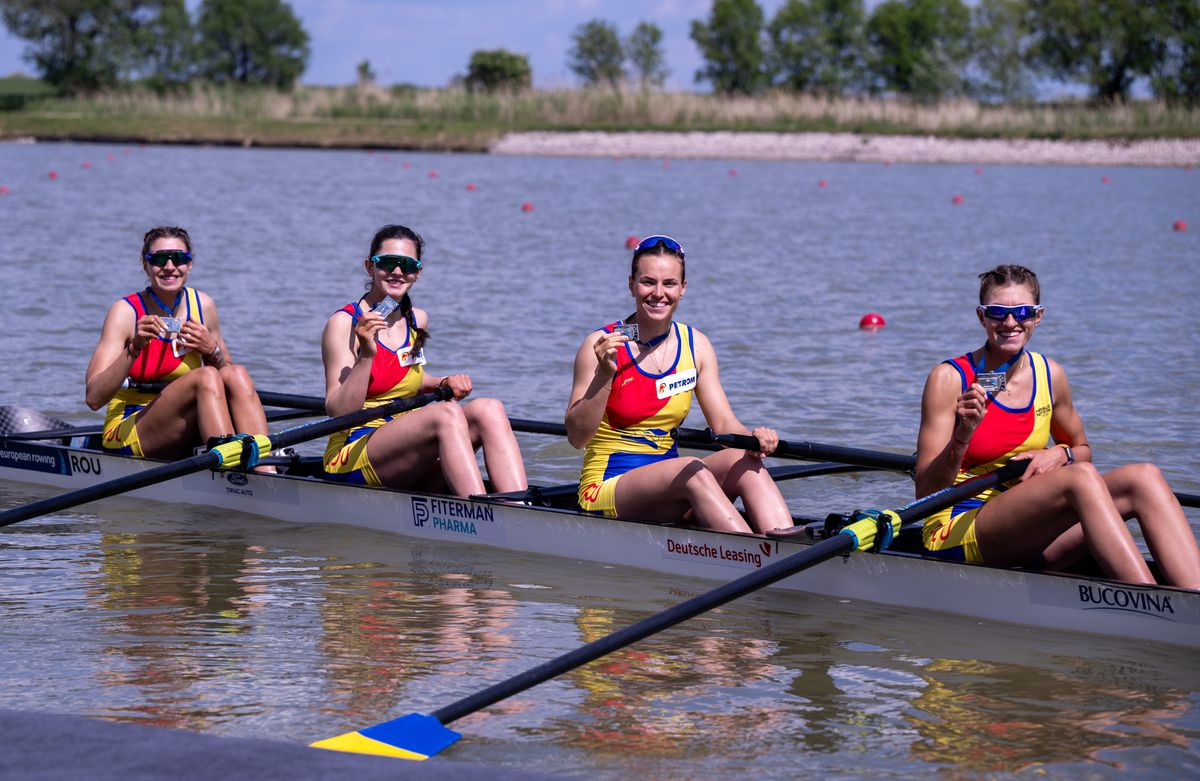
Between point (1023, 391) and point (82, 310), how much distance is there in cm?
1160

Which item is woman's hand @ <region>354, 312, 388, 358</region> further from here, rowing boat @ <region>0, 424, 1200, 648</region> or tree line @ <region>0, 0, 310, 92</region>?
tree line @ <region>0, 0, 310, 92</region>

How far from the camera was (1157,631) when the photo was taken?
5809 mm

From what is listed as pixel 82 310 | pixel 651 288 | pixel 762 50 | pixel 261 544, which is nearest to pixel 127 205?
pixel 82 310

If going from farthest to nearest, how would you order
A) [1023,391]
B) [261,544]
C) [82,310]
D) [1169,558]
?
[82,310], [261,544], [1023,391], [1169,558]

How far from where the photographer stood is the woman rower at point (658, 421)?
20.9ft

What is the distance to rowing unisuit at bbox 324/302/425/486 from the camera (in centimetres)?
762

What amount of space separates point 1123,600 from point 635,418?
213 cm

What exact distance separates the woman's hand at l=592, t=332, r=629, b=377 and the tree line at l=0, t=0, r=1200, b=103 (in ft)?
166

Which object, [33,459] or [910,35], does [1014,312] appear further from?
[910,35]

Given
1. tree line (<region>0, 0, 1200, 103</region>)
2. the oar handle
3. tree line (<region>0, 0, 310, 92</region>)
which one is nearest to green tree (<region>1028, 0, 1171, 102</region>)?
tree line (<region>0, 0, 1200, 103</region>)

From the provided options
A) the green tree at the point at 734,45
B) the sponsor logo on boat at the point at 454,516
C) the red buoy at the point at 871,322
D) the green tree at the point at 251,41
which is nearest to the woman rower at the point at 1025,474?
the sponsor logo on boat at the point at 454,516

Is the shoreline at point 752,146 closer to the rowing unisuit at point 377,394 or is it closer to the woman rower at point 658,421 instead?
the rowing unisuit at point 377,394

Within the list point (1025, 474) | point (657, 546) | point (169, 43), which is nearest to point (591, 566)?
point (657, 546)

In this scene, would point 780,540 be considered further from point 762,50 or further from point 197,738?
point 762,50
